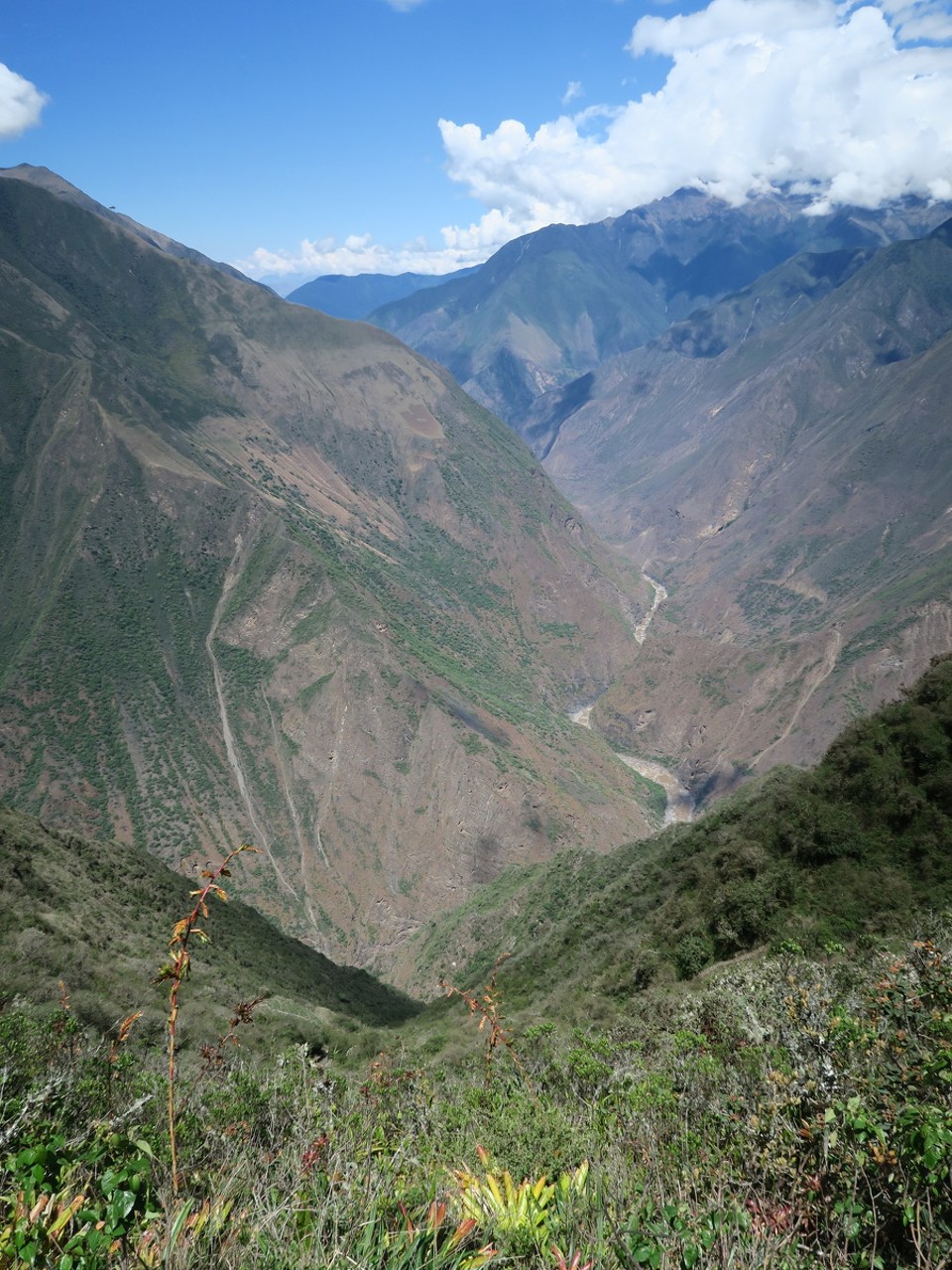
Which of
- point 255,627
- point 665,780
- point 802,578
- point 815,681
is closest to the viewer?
point 255,627

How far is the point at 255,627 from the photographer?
87.2 meters

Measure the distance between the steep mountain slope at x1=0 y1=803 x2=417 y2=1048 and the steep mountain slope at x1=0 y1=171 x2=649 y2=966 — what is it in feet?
57.6

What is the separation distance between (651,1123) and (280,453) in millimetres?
123230

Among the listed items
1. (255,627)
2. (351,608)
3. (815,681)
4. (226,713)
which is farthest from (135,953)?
(815,681)

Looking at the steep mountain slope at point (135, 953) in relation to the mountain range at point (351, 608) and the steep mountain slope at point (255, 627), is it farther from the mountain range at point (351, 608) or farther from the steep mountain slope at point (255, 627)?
the steep mountain slope at point (255, 627)

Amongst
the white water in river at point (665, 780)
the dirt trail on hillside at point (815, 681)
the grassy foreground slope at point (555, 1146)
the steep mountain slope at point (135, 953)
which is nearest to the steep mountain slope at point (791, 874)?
the grassy foreground slope at point (555, 1146)

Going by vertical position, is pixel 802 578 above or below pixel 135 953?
above

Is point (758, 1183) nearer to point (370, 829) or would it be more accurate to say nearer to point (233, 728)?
point (370, 829)

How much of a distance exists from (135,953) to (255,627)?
59613 millimetres

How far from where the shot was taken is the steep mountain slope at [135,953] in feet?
82.6

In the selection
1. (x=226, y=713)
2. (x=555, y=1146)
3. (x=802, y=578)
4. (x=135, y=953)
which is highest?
(x=802, y=578)

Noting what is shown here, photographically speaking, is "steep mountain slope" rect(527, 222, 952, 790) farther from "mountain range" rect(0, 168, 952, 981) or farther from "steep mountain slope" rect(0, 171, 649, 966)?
"steep mountain slope" rect(0, 171, 649, 966)

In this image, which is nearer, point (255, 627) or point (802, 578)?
point (255, 627)

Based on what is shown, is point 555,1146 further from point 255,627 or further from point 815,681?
point 815,681
